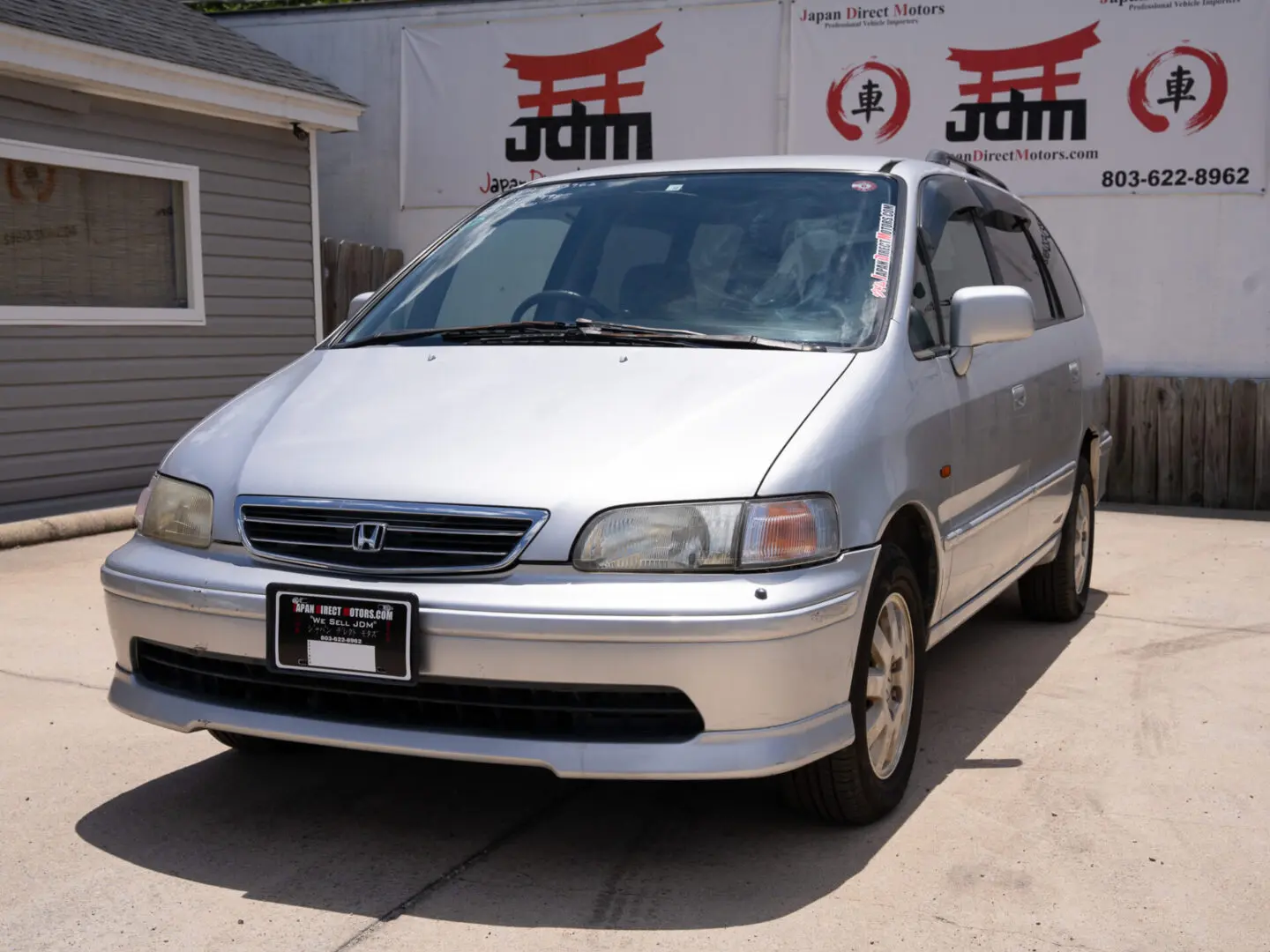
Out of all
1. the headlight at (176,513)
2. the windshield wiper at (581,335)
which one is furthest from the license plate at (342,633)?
the windshield wiper at (581,335)

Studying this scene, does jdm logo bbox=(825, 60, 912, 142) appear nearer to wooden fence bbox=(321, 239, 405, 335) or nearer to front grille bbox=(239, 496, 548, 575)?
wooden fence bbox=(321, 239, 405, 335)

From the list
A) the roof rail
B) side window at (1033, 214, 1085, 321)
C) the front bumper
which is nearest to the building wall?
side window at (1033, 214, 1085, 321)

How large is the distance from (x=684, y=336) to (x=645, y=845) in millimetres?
1359

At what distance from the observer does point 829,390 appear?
137 inches

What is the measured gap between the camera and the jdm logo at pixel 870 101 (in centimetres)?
1096

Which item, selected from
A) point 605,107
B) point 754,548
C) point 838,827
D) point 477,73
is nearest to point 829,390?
point 754,548

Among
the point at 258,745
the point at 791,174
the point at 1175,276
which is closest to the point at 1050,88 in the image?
the point at 1175,276

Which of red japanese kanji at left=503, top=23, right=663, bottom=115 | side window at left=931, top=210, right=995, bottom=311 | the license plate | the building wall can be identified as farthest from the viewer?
red japanese kanji at left=503, top=23, right=663, bottom=115

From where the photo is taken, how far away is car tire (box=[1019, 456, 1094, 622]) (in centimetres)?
602

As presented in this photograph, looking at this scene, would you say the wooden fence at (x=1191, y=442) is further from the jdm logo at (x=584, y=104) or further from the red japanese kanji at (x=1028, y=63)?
the jdm logo at (x=584, y=104)

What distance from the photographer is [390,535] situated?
3219mm

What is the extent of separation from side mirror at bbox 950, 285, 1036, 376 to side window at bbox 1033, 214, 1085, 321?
5.89 feet

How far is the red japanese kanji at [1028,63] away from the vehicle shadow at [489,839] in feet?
24.5

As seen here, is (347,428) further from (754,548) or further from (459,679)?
(754,548)
